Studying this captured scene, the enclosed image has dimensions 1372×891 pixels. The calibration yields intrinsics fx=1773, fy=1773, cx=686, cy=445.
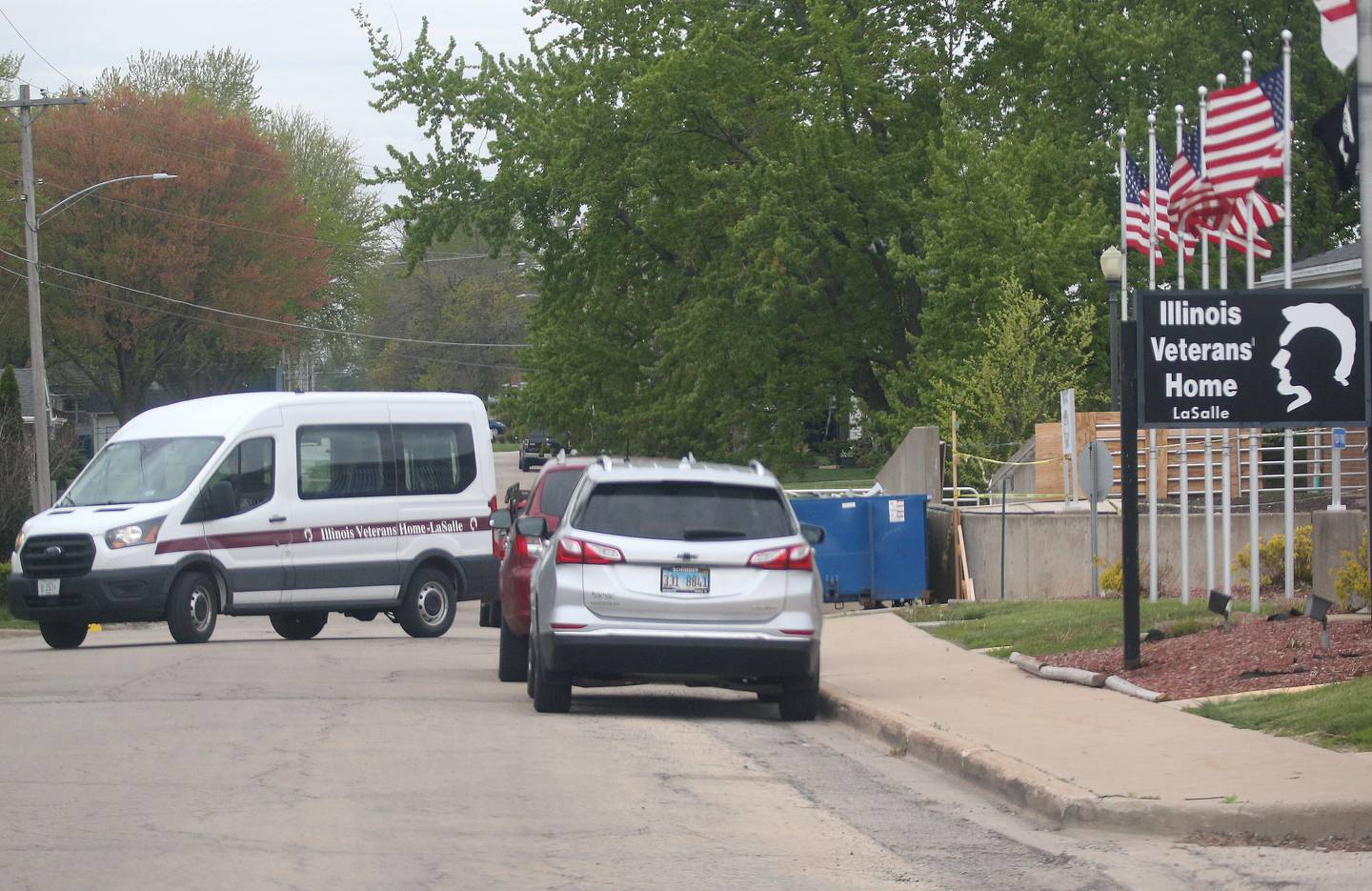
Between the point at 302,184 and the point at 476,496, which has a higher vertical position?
the point at 302,184

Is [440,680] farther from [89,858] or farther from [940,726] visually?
[89,858]

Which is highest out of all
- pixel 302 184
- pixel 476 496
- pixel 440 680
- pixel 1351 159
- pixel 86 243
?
pixel 302 184

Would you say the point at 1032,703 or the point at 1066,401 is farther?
the point at 1066,401

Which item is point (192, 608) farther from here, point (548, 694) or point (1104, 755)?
point (1104, 755)

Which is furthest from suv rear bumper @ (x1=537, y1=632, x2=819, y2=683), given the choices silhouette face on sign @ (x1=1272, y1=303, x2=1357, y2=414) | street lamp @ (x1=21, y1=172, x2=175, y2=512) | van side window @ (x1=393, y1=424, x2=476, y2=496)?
street lamp @ (x1=21, y1=172, x2=175, y2=512)

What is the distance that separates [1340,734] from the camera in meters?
10.1

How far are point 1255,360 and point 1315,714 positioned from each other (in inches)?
A: 146

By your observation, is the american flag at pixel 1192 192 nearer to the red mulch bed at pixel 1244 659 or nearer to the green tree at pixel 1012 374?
the red mulch bed at pixel 1244 659

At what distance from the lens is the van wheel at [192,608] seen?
64.4 ft

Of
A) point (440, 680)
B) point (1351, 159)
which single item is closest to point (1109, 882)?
point (440, 680)

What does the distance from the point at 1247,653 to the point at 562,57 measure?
34645 mm

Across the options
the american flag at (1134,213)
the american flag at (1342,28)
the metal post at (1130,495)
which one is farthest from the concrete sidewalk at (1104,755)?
the american flag at (1134,213)

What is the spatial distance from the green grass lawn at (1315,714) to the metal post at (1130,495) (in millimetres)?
1903

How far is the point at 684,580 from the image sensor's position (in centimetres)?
1220
